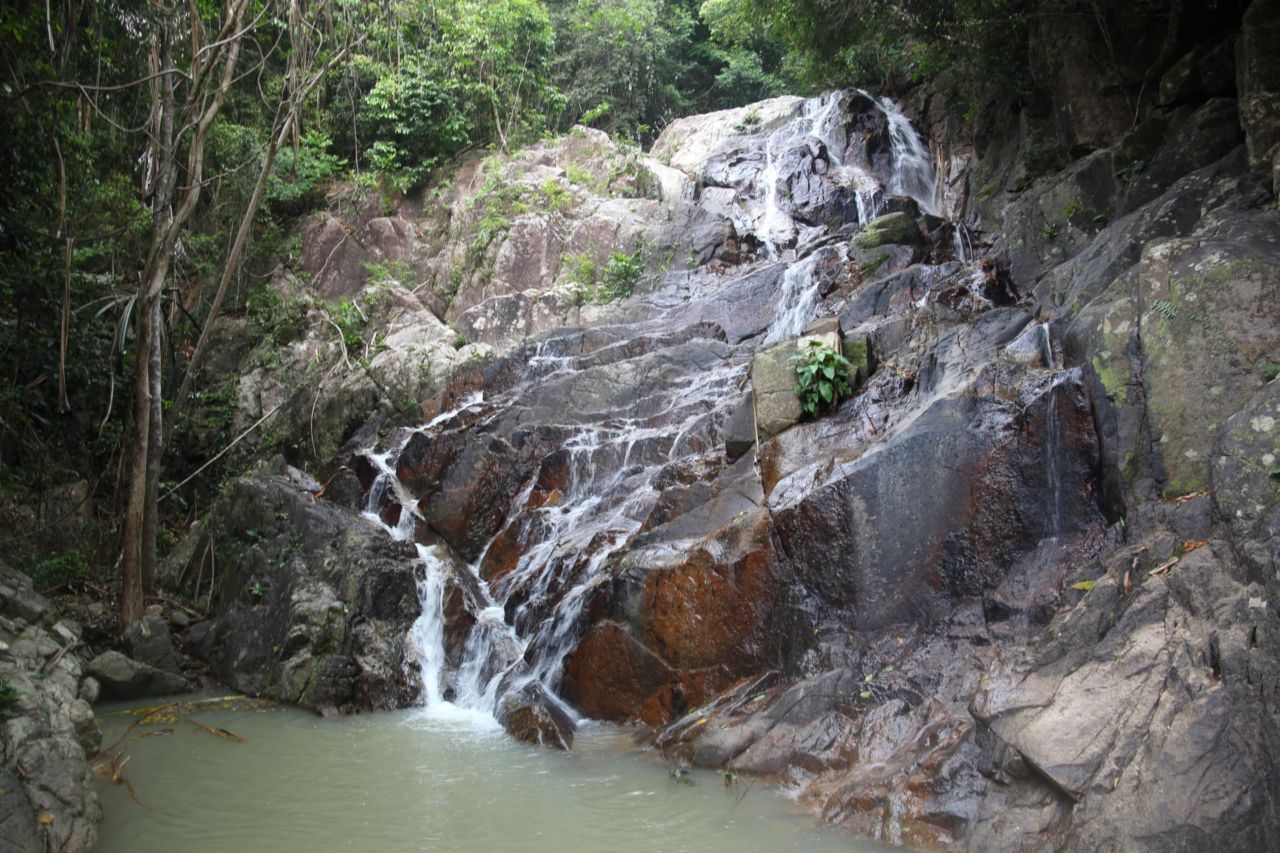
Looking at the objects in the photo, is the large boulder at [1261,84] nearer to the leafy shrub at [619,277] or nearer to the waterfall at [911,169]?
the waterfall at [911,169]

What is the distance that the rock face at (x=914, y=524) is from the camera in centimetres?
441

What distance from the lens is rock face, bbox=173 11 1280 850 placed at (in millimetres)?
4406

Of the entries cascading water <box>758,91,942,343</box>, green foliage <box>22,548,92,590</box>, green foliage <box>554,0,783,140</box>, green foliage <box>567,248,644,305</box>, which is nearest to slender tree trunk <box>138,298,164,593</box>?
green foliage <box>22,548,92,590</box>

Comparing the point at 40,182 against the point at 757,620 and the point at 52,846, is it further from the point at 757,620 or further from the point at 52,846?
the point at 757,620

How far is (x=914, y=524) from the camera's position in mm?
6352

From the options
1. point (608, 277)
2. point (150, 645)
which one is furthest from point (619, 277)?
point (150, 645)

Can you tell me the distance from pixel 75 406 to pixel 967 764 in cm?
1203

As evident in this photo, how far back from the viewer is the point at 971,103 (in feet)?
51.0

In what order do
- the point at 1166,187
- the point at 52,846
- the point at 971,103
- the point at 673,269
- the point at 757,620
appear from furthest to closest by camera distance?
the point at 673,269 → the point at 971,103 → the point at 1166,187 → the point at 757,620 → the point at 52,846

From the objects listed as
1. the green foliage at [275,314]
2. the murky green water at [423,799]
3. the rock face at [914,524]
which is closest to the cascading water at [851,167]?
the rock face at [914,524]

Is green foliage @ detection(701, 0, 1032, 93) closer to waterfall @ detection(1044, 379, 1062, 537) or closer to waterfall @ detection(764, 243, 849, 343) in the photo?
waterfall @ detection(764, 243, 849, 343)

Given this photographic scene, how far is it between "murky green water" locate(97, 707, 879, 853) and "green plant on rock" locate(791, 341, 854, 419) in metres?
3.69

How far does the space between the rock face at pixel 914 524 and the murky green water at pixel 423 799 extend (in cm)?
40

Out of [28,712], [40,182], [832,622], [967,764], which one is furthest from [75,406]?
[967,764]
